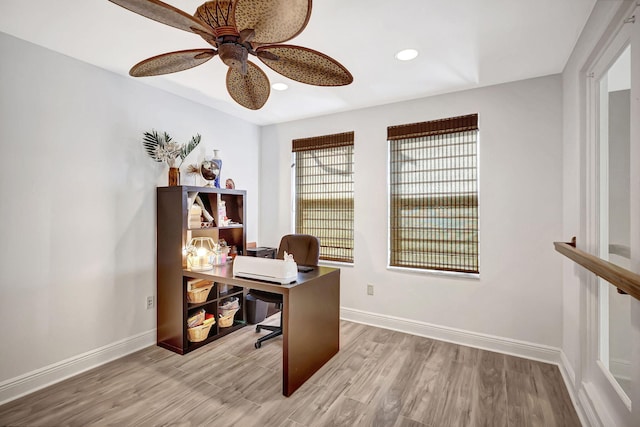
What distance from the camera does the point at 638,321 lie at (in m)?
1.28

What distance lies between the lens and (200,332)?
2.90m

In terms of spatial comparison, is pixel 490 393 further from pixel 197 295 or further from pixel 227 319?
pixel 197 295

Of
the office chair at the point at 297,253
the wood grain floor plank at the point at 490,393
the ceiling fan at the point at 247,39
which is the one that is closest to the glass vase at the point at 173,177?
the office chair at the point at 297,253

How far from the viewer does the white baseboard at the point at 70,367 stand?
2104 mm

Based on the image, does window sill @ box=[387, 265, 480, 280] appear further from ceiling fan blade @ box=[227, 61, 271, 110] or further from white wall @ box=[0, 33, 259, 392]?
white wall @ box=[0, 33, 259, 392]

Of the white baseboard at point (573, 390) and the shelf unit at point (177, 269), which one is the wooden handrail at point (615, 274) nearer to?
the white baseboard at point (573, 390)

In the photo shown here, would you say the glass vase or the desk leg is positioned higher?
the glass vase

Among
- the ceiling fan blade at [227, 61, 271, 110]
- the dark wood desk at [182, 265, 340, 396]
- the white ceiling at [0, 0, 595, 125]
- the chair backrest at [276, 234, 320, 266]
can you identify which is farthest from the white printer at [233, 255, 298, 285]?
the white ceiling at [0, 0, 595, 125]

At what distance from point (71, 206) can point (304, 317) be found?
2045mm

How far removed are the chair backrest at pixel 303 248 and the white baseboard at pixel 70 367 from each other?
5.01 ft

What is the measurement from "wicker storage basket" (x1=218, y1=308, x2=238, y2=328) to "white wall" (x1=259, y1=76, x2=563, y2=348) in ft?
4.74

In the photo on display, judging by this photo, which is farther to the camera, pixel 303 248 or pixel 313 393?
pixel 303 248

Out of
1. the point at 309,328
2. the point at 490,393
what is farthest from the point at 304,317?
the point at 490,393

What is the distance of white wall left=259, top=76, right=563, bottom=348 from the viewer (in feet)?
8.80
